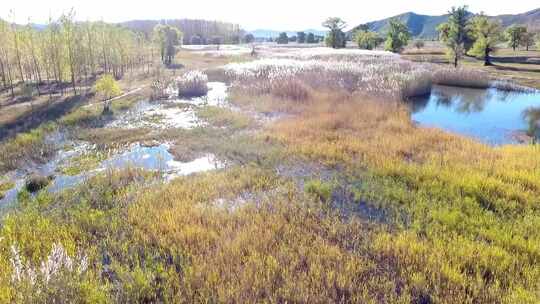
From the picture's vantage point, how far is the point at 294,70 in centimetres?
2858

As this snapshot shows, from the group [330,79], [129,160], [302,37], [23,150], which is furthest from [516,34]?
→ [23,150]

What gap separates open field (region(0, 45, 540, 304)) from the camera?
16.4 feet

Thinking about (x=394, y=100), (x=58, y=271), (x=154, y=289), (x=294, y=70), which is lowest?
(x=154, y=289)

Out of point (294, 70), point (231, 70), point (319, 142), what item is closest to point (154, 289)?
point (319, 142)

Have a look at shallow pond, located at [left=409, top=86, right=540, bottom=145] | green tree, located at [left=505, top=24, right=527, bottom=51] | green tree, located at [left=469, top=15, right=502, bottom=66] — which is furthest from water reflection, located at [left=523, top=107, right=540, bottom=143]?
green tree, located at [left=505, top=24, right=527, bottom=51]

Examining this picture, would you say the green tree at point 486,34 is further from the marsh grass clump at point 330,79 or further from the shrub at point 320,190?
the shrub at point 320,190

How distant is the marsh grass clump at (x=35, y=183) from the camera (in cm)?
1012

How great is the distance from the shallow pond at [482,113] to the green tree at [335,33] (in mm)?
42976

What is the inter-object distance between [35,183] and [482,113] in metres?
25.2

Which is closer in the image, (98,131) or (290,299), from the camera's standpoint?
(290,299)

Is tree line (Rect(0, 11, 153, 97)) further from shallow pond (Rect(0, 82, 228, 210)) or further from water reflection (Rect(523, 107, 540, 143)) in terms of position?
water reflection (Rect(523, 107, 540, 143))

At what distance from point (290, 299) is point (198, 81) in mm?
23975

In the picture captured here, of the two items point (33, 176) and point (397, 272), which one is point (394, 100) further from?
point (33, 176)

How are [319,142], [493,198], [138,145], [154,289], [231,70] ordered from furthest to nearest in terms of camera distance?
[231,70] → [138,145] → [319,142] → [493,198] → [154,289]
